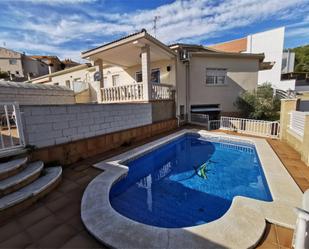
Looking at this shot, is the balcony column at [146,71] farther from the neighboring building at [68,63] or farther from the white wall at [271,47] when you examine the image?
the neighboring building at [68,63]

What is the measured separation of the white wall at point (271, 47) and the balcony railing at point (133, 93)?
65.7ft

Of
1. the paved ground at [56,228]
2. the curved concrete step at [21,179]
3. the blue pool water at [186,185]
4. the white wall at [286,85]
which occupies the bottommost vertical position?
the blue pool water at [186,185]

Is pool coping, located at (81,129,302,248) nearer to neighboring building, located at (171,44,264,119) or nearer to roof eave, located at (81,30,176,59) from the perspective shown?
roof eave, located at (81,30,176,59)

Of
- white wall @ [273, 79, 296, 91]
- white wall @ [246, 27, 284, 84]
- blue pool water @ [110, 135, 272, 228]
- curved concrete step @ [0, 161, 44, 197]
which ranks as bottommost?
blue pool water @ [110, 135, 272, 228]

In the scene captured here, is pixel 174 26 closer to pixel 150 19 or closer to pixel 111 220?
pixel 150 19

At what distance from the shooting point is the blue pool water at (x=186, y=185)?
12.0 ft

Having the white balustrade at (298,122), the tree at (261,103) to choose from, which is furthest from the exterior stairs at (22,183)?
the tree at (261,103)

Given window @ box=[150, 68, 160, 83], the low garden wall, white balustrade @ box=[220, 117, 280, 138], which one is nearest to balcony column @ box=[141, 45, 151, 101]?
the low garden wall

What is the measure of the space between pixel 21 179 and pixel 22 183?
0.10 meters

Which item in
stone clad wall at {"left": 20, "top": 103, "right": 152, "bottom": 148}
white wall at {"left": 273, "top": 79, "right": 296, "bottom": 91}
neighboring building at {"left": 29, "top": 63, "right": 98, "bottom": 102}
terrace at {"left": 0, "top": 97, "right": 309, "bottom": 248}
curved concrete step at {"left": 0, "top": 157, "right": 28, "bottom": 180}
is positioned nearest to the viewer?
terrace at {"left": 0, "top": 97, "right": 309, "bottom": 248}

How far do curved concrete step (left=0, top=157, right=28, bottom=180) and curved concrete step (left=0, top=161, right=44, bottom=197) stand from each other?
93 mm

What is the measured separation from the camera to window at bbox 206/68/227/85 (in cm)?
1320

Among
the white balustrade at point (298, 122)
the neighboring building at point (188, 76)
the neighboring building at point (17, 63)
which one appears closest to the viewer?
the white balustrade at point (298, 122)

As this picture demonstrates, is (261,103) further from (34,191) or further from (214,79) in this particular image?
(34,191)
